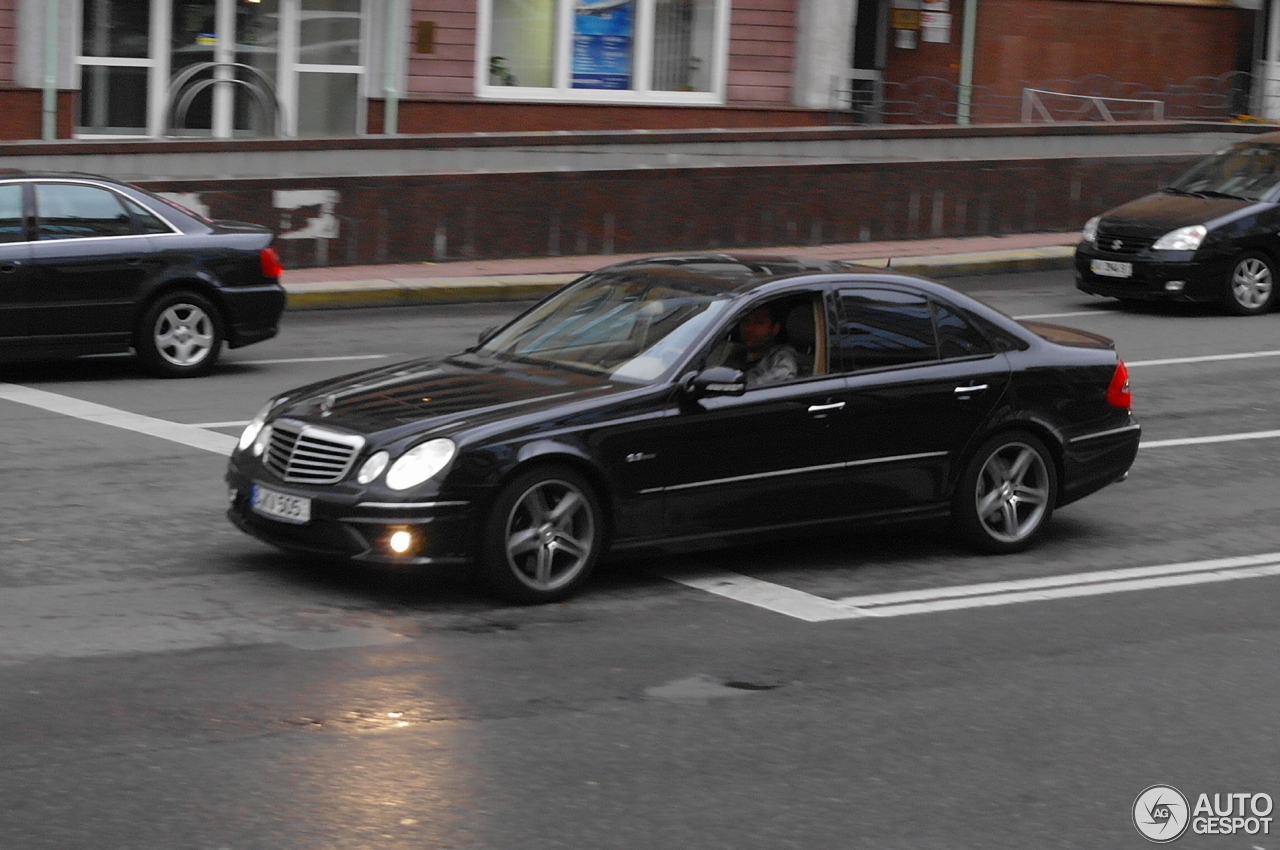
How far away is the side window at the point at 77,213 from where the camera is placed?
1342 cm

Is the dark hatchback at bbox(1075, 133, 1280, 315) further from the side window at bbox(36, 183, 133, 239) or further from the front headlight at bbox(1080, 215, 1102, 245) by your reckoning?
the side window at bbox(36, 183, 133, 239)

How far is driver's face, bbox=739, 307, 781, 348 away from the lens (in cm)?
860

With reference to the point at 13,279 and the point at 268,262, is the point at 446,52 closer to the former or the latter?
the point at 268,262

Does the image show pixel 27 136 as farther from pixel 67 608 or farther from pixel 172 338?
pixel 67 608

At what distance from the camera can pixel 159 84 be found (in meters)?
25.4

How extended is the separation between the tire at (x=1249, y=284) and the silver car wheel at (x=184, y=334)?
990cm

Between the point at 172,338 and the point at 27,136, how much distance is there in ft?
37.3

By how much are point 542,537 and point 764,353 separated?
1.45m

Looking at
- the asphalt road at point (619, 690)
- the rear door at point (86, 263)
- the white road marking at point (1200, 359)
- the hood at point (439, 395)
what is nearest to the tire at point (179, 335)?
the rear door at point (86, 263)

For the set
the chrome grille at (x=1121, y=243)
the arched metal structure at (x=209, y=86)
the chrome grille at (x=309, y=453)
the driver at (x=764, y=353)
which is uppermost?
the arched metal structure at (x=209, y=86)

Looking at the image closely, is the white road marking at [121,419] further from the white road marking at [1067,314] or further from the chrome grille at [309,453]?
the white road marking at [1067,314]

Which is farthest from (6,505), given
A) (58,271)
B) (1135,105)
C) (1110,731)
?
(1135,105)

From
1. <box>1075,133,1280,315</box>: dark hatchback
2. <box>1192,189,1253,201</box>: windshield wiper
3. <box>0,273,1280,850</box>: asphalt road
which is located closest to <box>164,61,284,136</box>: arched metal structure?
<box>1075,133,1280,315</box>: dark hatchback

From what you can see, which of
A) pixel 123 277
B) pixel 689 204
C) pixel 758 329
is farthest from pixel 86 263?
pixel 689 204
